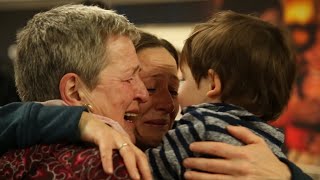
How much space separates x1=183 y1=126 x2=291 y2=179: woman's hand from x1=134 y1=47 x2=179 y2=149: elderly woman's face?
538mm

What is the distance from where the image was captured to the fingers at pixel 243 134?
1311 millimetres

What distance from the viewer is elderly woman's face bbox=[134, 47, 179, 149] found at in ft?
6.06

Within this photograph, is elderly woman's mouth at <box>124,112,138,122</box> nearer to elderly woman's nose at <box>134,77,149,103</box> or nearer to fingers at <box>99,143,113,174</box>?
elderly woman's nose at <box>134,77,149,103</box>

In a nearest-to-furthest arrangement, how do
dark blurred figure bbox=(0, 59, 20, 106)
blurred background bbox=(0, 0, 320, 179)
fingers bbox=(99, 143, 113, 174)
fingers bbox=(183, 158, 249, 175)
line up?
fingers bbox=(99, 143, 113, 174)
fingers bbox=(183, 158, 249, 175)
dark blurred figure bbox=(0, 59, 20, 106)
blurred background bbox=(0, 0, 320, 179)

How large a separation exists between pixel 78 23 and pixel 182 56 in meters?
0.37

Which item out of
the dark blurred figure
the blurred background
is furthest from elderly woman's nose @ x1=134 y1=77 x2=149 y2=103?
the blurred background

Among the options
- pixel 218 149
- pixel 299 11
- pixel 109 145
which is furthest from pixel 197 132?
pixel 299 11

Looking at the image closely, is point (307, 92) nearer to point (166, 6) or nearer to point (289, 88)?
point (166, 6)

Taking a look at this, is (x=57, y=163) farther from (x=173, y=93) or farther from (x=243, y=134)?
(x=173, y=93)

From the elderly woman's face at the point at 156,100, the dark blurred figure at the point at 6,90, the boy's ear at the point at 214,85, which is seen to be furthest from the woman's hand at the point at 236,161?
the dark blurred figure at the point at 6,90

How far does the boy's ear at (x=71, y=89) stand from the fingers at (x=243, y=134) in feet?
1.33

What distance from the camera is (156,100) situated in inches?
72.7

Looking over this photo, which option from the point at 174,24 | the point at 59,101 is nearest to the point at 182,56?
the point at 59,101

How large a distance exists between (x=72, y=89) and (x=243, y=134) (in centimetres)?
46
